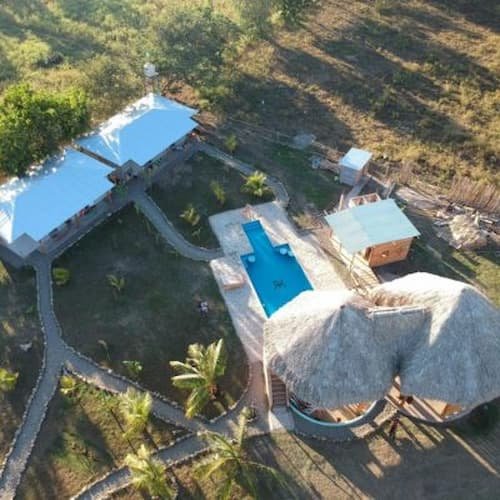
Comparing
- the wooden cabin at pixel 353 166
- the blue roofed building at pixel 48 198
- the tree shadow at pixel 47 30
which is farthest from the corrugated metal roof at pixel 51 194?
the tree shadow at pixel 47 30

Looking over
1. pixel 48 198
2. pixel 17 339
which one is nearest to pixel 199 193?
pixel 48 198

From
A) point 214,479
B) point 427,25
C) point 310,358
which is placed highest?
point 427,25

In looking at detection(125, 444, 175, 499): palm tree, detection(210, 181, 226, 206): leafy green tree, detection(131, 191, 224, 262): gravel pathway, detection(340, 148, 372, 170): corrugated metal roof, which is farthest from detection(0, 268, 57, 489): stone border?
detection(340, 148, 372, 170): corrugated metal roof

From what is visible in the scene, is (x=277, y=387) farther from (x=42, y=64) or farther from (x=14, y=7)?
(x=14, y=7)

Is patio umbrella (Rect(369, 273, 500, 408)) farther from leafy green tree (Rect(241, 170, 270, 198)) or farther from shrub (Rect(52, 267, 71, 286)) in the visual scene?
shrub (Rect(52, 267, 71, 286))

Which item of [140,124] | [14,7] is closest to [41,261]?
[140,124]
